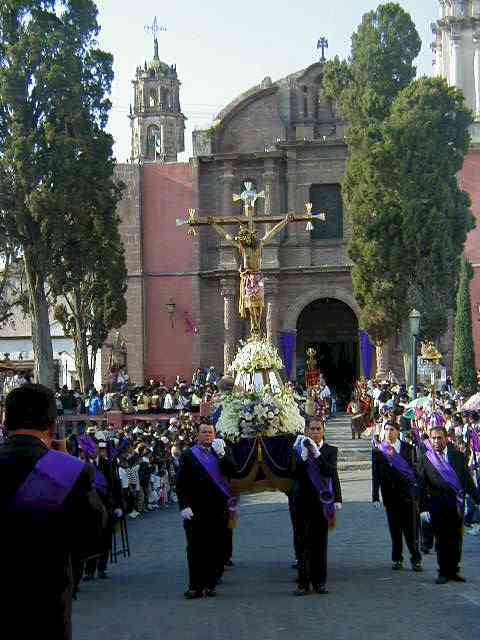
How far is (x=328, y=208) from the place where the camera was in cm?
4159

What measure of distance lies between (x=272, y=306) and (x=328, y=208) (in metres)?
4.25

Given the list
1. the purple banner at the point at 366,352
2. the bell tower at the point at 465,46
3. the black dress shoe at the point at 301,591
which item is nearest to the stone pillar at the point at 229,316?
the purple banner at the point at 366,352

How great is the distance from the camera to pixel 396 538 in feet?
40.4

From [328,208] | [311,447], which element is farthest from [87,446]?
[328,208]

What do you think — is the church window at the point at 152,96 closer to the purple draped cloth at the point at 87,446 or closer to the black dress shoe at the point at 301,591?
the purple draped cloth at the point at 87,446

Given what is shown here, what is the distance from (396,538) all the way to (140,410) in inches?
771

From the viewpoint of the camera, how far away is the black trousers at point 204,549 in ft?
36.6

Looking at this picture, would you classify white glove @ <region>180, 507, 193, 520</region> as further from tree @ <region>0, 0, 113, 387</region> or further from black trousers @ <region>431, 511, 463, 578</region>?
tree @ <region>0, 0, 113, 387</region>

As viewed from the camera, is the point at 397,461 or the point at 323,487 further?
the point at 397,461

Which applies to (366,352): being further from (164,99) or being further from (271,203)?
(164,99)

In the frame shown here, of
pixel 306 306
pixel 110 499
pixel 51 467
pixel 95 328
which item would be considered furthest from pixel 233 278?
pixel 51 467

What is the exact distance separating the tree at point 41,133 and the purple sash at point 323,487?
17.5 m

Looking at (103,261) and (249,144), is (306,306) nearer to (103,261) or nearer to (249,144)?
(249,144)

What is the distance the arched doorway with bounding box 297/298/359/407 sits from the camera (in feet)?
139
